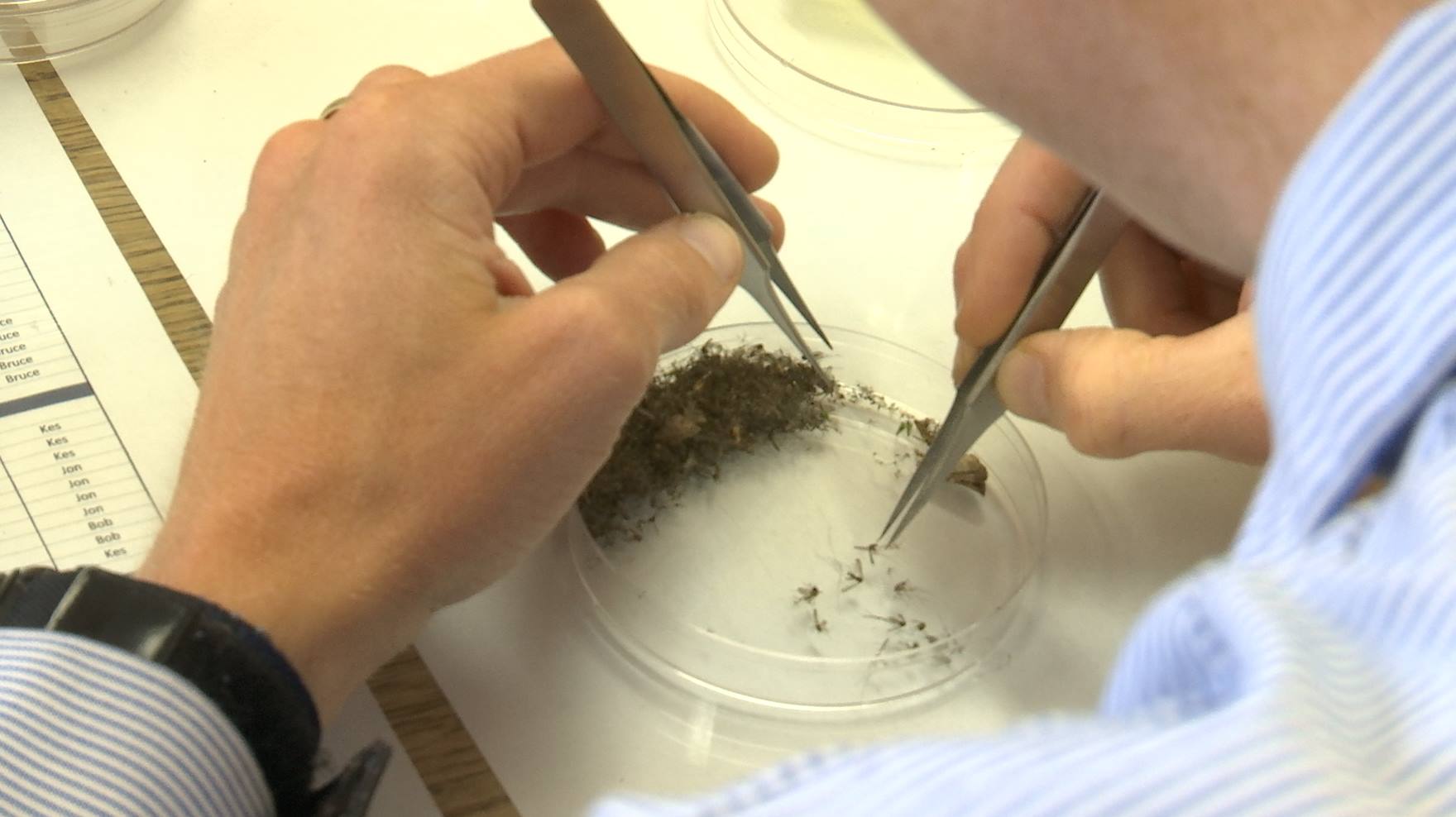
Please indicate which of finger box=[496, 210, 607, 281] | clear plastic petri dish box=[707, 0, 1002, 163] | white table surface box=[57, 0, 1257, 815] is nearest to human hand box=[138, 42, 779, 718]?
white table surface box=[57, 0, 1257, 815]

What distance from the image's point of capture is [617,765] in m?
0.79

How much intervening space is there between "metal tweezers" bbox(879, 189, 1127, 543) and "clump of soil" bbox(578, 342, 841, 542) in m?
0.13

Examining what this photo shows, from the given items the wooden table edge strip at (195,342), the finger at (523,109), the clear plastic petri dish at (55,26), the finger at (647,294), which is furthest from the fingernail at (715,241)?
the clear plastic petri dish at (55,26)

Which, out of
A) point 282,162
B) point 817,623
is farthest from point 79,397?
point 817,623

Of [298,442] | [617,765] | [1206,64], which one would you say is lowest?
[617,765]

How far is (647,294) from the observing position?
0.75 m

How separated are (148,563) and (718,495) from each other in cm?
45

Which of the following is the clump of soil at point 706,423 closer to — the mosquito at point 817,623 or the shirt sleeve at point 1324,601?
the mosquito at point 817,623

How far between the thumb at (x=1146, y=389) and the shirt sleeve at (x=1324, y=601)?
0.40m

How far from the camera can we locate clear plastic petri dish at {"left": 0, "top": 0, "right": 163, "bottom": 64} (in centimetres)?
123

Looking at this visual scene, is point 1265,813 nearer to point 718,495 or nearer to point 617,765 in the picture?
point 617,765

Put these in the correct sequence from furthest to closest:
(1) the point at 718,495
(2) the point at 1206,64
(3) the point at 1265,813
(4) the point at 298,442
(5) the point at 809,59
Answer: (5) the point at 809,59 → (1) the point at 718,495 → (4) the point at 298,442 → (2) the point at 1206,64 → (3) the point at 1265,813

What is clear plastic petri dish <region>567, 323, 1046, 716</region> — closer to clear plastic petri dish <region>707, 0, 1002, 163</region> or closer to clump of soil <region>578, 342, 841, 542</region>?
clump of soil <region>578, 342, 841, 542</region>

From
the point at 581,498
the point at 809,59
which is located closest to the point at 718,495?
the point at 581,498
